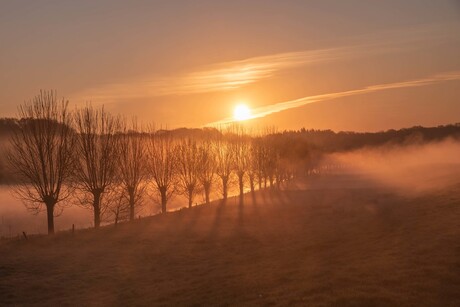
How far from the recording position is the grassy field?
65.8 ft

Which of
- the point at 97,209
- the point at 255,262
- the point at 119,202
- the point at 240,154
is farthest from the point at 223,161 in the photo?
the point at 255,262

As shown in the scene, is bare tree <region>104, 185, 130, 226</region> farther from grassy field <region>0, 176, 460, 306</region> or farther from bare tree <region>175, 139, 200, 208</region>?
bare tree <region>175, 139, 200, 208</region>

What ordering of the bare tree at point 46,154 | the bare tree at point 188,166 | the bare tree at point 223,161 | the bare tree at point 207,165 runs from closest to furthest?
the bare tree at point 46,154 < the bare tree at point 188,166 < the bare tree at point 207,165 < the bare tree at point 223,161

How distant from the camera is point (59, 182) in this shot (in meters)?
45.3

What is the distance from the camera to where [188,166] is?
238ft

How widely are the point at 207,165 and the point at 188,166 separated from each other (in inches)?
260

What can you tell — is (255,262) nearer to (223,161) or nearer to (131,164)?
(131,164)

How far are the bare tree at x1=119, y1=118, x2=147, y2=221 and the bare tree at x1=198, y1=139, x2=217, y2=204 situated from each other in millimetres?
16748

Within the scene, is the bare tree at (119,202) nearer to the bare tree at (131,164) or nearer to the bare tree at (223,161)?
the bare tree at (131,164)

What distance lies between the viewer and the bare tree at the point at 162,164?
209 feet

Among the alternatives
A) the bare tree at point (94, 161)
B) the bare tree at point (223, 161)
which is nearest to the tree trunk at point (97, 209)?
the bare tree at point (94, 161)

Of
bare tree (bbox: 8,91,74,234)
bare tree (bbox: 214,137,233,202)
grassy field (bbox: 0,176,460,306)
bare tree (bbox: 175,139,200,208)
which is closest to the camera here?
grassy field (bbox: 0,176,460,306)

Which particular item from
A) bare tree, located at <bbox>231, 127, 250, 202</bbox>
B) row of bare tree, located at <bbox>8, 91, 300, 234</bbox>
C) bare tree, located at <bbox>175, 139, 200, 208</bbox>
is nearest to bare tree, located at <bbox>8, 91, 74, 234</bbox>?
row of bare tree, located at <bbox>8, 91, 300, 234</bbox>

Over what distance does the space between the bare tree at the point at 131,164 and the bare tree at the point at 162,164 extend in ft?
10.2
